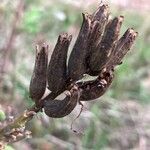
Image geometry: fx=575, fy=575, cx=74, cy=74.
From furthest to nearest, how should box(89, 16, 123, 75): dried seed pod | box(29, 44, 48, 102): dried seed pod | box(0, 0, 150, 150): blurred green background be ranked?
box(0, 0, 150, 150): blurred green background, box(29, 44, 48, 102): dried seed pod, box(89, 16, 123, 75): dried seed pod

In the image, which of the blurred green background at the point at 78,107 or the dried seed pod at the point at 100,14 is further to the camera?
the blurred green background at the point at 78,107

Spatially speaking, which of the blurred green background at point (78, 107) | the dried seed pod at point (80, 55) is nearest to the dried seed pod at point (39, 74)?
the dried seed pod at point (80, 55)

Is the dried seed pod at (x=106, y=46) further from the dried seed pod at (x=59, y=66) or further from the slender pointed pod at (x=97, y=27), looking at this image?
the dried seed pod at (x=59, y=66)

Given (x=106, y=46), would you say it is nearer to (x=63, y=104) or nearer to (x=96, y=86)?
(x=96, y=86)

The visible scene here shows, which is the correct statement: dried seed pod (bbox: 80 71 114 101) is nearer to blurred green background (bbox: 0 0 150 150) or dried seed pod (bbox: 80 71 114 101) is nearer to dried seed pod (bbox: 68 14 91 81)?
dried seed pod (bbox: 68 14 91 81)

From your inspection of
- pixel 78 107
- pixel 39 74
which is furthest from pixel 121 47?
pixel 78 107

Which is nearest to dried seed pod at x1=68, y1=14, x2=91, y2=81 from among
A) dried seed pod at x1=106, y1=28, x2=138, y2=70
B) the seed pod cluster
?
the seed pod cluster

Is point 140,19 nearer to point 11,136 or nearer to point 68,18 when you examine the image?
point 68,18
